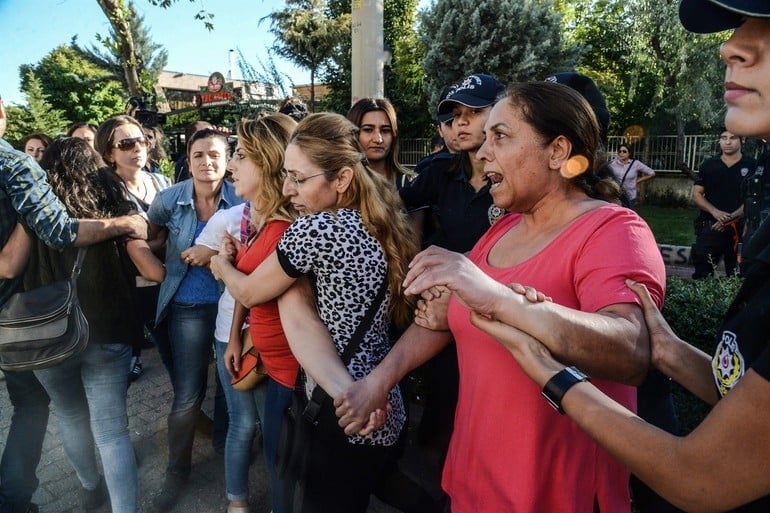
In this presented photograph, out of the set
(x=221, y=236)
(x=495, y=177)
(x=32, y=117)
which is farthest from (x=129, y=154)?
(x=32, y=117)

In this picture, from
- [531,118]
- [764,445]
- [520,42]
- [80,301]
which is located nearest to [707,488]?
[764,445]

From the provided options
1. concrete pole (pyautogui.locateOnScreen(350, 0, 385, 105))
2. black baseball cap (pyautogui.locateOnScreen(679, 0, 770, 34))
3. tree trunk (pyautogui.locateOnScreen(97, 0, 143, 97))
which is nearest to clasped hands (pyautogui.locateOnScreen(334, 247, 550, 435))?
black baseball cap (pyautogui.locateOnScreen(679, 0, 770, 34))

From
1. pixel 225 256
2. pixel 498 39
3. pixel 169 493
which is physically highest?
pixel 498 39

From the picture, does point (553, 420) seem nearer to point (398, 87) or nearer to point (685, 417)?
point (685, 417)

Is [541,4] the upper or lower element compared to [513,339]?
upper

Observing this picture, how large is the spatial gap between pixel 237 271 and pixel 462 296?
1.25m

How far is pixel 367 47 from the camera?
5312 mm

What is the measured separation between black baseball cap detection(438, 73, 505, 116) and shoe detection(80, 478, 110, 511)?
2982mm

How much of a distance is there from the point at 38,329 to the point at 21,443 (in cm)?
88

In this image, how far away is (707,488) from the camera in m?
0.87

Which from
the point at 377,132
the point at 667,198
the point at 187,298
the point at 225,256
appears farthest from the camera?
the point at 667,198

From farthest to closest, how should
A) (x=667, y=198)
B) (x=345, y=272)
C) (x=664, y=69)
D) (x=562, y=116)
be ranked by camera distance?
(x=667, y=198), (x=664, y=69), (x=345, y=272), (x=562, y=116)

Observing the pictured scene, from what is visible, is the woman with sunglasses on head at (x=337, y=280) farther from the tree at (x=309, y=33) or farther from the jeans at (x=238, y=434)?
the tree at (x=309, y=33)

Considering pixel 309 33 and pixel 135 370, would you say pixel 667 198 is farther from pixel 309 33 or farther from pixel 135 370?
pixel 309 33
